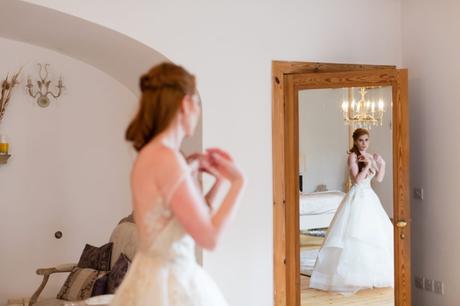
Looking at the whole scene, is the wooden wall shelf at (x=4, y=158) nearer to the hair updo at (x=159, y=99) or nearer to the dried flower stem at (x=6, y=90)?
the dried flower stem at (x=6, y=90)

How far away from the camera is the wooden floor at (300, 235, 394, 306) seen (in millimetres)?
4266

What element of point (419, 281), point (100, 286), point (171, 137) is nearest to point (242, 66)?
point (100, 286)

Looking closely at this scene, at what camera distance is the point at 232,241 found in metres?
4.11

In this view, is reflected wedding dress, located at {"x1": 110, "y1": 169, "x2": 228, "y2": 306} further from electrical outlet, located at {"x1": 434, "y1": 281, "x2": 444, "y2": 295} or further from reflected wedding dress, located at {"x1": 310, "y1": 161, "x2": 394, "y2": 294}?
electrical outlet, located at {"x1": 434, "y1": 281, "x2": 444, "y2": 295}

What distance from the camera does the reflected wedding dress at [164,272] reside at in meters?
1.91

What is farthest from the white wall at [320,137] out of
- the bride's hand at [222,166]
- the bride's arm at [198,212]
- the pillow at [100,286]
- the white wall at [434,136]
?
the bride's arm at [198,212]

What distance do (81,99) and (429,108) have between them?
2.72 meters

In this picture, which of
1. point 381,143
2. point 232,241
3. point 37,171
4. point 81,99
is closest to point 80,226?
point 37,171

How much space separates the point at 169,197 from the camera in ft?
5.88

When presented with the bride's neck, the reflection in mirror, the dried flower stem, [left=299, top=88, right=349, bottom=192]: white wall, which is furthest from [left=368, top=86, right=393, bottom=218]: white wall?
the dried flower stem

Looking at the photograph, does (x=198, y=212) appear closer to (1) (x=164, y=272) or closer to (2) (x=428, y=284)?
(1) (x=164, y=272)

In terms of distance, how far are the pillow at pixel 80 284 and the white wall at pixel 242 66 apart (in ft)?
2.48

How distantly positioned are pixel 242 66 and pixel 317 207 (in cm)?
113

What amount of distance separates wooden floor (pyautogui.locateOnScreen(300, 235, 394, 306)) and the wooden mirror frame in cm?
7
